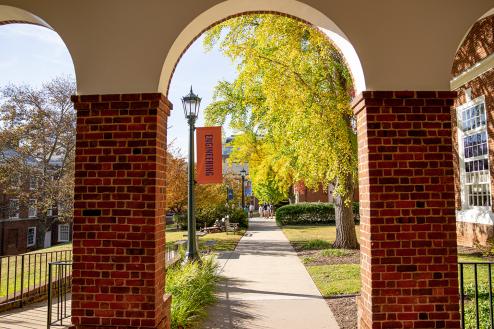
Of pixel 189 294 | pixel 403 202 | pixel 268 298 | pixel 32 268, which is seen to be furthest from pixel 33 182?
pixel 403 202

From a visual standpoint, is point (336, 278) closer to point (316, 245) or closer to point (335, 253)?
point (335, 253)

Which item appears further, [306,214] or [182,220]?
[306,214]

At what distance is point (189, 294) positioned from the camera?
681 cm

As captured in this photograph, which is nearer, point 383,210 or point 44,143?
point 383,210

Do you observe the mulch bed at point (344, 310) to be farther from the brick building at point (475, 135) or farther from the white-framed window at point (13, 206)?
the white-framed window at point (13, 206)

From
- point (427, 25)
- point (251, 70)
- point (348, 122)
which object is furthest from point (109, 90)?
point (348, 122)

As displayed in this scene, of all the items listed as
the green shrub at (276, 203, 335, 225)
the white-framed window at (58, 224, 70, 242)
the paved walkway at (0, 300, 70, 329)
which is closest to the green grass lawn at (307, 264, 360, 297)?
the paved walkway at (0, 300, 70, 329)

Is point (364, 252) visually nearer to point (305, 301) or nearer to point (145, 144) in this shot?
point (145, 144)

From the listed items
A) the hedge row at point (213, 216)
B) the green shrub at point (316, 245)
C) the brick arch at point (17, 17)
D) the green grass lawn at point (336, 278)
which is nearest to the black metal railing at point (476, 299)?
the green grass lawn at point (336, 278)

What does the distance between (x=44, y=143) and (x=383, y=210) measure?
2684 cm

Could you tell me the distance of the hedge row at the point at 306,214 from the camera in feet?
101

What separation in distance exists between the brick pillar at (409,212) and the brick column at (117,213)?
2.16 m

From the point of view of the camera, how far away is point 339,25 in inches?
161

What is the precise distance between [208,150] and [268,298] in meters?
5.43
